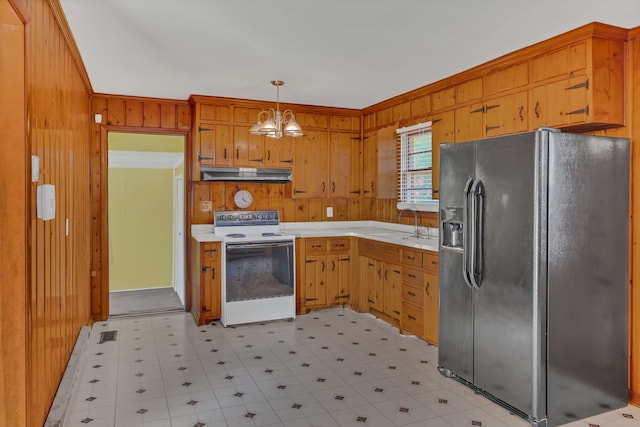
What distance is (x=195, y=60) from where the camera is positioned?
3.78m

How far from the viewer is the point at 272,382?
3385mm

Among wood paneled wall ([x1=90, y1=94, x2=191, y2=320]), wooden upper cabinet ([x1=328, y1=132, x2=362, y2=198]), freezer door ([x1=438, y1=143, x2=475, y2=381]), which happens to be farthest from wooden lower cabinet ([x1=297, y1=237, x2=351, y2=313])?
wood paneled wall ([x1=90, y1=94, x2=191, y2=320])

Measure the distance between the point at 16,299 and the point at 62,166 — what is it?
1.31 metres

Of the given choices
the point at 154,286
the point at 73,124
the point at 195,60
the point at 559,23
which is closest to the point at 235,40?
the point at 195,60

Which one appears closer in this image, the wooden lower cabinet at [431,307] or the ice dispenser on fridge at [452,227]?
the ice dispenser on fridge at [452,227]

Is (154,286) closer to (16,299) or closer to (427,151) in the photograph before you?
(427,151)

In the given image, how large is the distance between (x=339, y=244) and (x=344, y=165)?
3.67 feet

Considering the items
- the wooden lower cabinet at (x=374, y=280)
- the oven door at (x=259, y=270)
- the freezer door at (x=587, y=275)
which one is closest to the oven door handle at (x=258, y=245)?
the oven door at (x=259, y=270)

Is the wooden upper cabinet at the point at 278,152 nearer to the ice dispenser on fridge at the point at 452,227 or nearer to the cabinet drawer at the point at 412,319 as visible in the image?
the cabinet drawer at the point at 412,319

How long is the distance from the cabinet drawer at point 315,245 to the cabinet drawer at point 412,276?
118 centimetres

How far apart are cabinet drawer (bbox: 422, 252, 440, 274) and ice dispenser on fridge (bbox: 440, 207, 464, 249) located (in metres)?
0.54

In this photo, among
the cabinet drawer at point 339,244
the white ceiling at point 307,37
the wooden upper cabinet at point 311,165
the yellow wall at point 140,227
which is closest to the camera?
the white ceiling at point 307,37

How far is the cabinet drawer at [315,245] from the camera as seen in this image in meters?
5.32

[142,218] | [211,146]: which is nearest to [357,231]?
[211,146]
